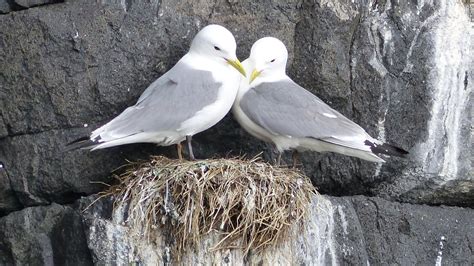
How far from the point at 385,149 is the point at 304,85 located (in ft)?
2.31

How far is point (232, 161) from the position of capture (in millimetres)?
5988

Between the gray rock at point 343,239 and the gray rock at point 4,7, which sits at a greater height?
the gray rock at point 4,7

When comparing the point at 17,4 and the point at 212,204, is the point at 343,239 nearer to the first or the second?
the point at 212,204

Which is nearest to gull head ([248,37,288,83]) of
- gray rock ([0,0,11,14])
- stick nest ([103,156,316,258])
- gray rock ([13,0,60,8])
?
stick nest ([103,156,316,258])

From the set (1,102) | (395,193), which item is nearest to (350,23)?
(395,193)

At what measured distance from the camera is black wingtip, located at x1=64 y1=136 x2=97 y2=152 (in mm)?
5785

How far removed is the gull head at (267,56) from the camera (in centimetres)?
A: 633

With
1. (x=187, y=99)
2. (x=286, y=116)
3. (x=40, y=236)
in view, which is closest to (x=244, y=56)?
(x=286, y=116)

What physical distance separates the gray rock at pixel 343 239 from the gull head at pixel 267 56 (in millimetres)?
689

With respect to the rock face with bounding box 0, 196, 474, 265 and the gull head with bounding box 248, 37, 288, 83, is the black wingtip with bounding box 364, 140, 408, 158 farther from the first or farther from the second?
the gull head with bounding box 248, 37, 288, 83

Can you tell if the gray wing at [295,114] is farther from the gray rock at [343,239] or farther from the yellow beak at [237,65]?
the gray rock at [343,239]

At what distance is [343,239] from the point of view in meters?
6.27

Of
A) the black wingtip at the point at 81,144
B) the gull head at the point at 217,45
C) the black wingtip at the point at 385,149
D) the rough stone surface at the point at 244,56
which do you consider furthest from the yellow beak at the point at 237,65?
the black wingtip at the point at 81,144

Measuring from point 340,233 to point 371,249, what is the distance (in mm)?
202
